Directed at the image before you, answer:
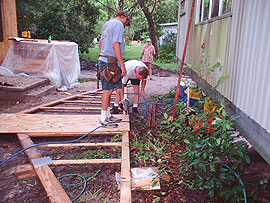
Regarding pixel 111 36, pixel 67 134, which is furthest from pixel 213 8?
pixel 67 134

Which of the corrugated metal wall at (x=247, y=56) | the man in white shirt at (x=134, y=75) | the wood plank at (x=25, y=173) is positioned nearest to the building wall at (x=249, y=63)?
the corrugated metal wall at (x=247, y=56)

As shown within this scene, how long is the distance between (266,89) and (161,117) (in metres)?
3.56

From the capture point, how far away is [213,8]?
437 centimetres

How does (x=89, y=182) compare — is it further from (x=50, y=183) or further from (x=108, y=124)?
(x=108, y=124)

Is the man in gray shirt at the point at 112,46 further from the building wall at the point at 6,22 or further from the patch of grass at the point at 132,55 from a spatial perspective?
the patch of grass at the point at 132,55

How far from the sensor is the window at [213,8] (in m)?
3.59

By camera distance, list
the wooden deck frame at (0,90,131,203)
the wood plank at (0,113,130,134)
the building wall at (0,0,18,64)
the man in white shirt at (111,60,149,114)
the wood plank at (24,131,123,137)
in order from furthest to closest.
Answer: the building wall at (0,0,18,64)
the man in white shirt at (111,60,149,114)
the wood plank at (0,113,130,134)
the wood plank at (24,131,123,137)
the wooden deck frame at (0,90,131,203)

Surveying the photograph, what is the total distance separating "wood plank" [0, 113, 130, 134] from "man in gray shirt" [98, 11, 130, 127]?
0.71 ft

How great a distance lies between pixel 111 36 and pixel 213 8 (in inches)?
74.7

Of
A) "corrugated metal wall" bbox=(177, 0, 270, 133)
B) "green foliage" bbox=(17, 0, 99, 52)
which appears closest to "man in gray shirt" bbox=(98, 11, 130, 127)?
"corrugated metal wall" bbox=(177, 0, 270, 133)

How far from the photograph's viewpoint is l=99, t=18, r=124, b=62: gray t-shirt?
3842 millimetres

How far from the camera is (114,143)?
3.67 m

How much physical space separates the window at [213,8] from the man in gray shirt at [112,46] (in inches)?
57.8

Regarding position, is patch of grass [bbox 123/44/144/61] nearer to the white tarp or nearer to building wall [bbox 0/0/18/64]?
building wall [bbox 0/0/18/64]
